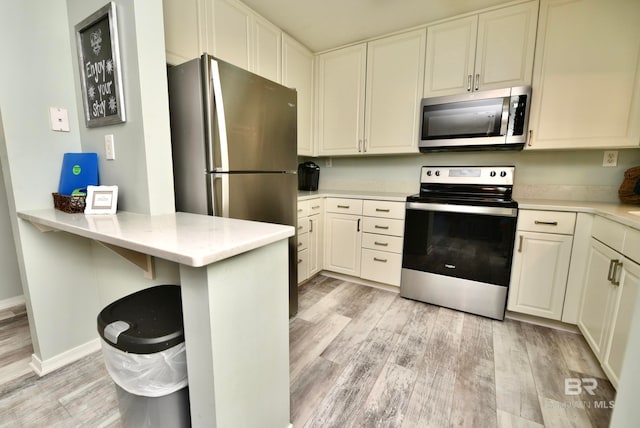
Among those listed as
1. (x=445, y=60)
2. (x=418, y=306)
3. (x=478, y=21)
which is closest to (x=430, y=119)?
(x=445, y=60)

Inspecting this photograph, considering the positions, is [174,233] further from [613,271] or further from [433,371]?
[613,271]

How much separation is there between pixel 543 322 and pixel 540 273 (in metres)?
0.40

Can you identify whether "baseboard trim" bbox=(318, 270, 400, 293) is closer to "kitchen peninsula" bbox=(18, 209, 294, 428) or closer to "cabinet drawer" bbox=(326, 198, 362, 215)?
"cabinet drawer" bbox=(326, 198, 362, 215)

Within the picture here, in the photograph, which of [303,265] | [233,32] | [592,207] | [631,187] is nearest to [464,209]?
[592,207]

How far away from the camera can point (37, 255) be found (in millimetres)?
1424

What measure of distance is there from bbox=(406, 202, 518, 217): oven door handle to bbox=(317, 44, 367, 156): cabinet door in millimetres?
889

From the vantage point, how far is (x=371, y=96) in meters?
2.65

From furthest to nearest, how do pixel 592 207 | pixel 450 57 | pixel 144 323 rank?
pixel 450 57, pixel 592 207, pixel 144 323

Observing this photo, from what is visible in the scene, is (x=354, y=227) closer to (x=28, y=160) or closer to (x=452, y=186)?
(x=452, y=186)

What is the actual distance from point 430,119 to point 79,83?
2398 mm

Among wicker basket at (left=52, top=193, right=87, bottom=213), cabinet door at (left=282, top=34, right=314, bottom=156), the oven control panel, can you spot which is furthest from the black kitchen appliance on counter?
wicker basket at (left=52, top=193, right=87, bottom=213)

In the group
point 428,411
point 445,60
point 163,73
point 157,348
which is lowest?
point 428,411

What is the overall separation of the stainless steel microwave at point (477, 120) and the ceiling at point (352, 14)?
65cm

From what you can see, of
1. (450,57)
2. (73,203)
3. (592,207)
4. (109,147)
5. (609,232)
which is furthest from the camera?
(450,57)
